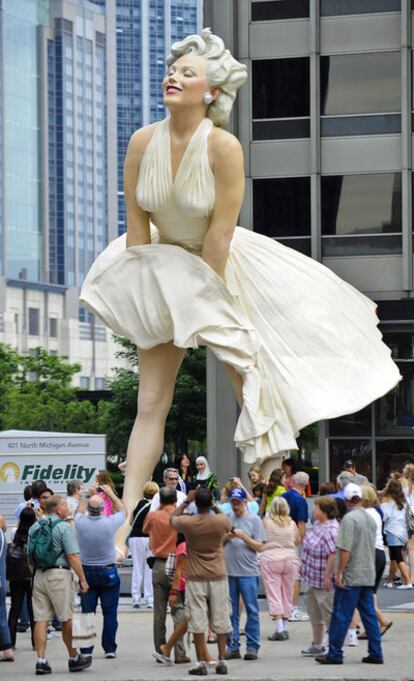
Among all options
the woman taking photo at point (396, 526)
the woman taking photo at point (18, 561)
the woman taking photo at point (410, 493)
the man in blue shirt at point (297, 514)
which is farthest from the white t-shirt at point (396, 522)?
the woman taking photo at point (18, 561)

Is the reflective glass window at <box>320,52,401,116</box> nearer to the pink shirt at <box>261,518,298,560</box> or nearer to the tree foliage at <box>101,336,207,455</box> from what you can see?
the tree foliage at <box>101,336,207,455</box>

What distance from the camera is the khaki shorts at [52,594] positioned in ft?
47.0

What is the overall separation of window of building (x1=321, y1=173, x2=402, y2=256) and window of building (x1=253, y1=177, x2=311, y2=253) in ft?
1.43

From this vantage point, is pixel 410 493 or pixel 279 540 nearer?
pixel 279 540

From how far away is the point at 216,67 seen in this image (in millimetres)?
18672

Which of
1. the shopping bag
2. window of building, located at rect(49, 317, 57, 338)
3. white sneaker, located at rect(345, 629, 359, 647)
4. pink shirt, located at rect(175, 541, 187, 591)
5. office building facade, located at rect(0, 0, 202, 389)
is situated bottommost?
white sneaker, located at rect(345, 629, 359, 647)

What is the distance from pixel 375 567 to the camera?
49.6 feet

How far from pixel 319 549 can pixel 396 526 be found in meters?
7.02

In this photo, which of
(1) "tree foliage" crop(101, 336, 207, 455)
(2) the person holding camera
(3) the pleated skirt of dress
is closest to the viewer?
(2) the person holding camera

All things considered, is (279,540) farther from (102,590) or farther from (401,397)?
(401,397)

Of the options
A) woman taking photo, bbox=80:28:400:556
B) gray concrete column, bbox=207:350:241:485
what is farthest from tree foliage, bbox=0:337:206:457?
woman taking photo, bbox=80:28:400:556

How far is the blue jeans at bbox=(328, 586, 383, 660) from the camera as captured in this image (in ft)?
46.8

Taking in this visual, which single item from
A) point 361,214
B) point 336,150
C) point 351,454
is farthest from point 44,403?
point 336,150

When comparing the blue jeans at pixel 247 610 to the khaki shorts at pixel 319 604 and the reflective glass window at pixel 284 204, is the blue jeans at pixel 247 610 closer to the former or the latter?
the khaki shorts at pixel 319 604
